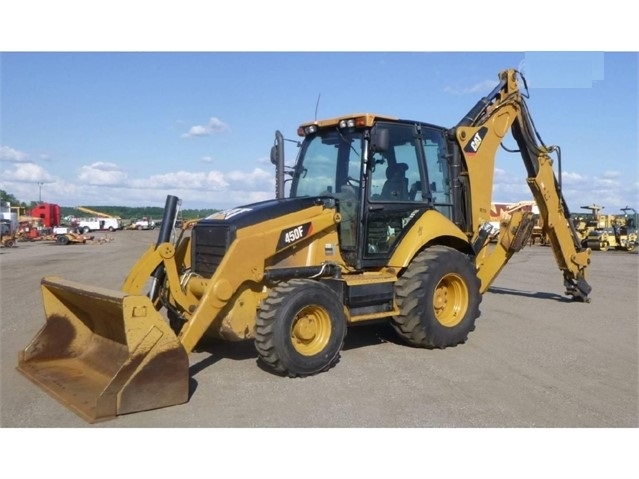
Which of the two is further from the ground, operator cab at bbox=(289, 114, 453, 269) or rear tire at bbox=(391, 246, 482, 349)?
operator cab at bbox=(289, 114, 453, 269)

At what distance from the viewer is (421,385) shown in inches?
233

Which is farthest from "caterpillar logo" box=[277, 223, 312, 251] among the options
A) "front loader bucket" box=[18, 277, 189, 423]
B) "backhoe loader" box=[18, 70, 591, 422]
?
"front loader bucket" box=[18, 277, 189, 423]

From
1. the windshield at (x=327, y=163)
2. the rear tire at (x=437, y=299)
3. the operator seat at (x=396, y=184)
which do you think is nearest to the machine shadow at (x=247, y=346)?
the rear tire at (x=437, y=299)

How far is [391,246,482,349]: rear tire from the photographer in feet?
23.6

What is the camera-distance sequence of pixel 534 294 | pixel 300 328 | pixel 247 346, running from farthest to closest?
1. pixel 534 294
2. pixel 247 346
3. pixel 300 328

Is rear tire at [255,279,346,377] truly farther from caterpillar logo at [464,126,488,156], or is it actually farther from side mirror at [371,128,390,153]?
caterpillar logo at [464,126,488,156]

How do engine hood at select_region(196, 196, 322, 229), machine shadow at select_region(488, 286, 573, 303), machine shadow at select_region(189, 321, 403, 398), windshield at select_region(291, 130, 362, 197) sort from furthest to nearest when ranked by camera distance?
machine shadow at select_region(488, 286, 573, 303) → windshield at select_region(291, 130, 362, 197) → machine shadow at select_region(189, 321, 403, 398) → engine hood at select_region(196, 196, 322, 229)

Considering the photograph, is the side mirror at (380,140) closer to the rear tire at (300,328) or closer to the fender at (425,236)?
the fender at (425,236)

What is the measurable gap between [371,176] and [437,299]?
186 cm

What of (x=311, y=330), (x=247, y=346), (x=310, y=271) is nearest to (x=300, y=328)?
(x=311, y=330)

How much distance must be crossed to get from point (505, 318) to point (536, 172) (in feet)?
→ 8.30

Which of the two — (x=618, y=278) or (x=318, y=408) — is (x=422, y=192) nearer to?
(x=318, y=408)

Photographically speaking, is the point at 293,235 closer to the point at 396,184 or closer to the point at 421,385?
the point at 396,184

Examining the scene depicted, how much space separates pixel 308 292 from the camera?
6172 millimetres
